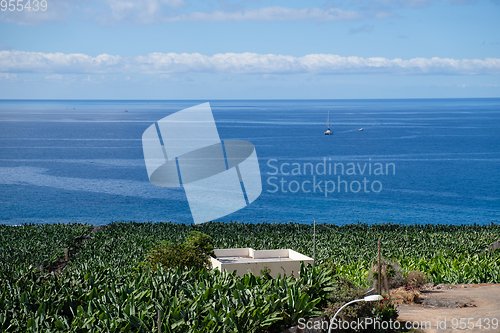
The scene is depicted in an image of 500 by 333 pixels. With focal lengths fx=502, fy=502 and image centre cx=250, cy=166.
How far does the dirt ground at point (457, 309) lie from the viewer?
1677 cm

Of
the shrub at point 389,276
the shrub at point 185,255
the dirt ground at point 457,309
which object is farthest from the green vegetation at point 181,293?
the dirt ground at point 457,309

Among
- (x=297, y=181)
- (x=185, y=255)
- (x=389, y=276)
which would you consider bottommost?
(x=297, y=181)

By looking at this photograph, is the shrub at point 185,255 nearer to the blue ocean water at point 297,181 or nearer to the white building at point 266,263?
the white building at point 266,263

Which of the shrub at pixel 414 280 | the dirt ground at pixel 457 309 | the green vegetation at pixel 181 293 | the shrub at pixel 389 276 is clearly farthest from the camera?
the shrub at pixel 414 280

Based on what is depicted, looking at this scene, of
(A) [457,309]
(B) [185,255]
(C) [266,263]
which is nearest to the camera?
(A) [457,309]

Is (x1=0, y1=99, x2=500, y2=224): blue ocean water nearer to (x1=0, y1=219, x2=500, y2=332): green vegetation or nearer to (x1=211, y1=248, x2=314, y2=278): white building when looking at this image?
(x1=0, y1=219, x2=500, y2=332): green vegetation

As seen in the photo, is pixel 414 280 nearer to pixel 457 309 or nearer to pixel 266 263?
pixel 457 309

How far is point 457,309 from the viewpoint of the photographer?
63.3ft

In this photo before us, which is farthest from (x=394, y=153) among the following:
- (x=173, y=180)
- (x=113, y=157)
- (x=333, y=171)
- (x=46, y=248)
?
(x=46, y=248)

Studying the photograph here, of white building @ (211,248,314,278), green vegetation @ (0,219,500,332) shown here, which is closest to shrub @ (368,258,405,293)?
green vegetation @ (0,219,500,332)

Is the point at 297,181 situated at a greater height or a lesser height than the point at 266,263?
lesser

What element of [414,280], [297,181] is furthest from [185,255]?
[297,181]

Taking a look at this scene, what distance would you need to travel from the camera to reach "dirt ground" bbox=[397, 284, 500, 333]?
16.8 m

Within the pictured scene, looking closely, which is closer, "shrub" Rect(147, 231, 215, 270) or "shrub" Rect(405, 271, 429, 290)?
"shrub" Rect(147, 231, 215, 270)
